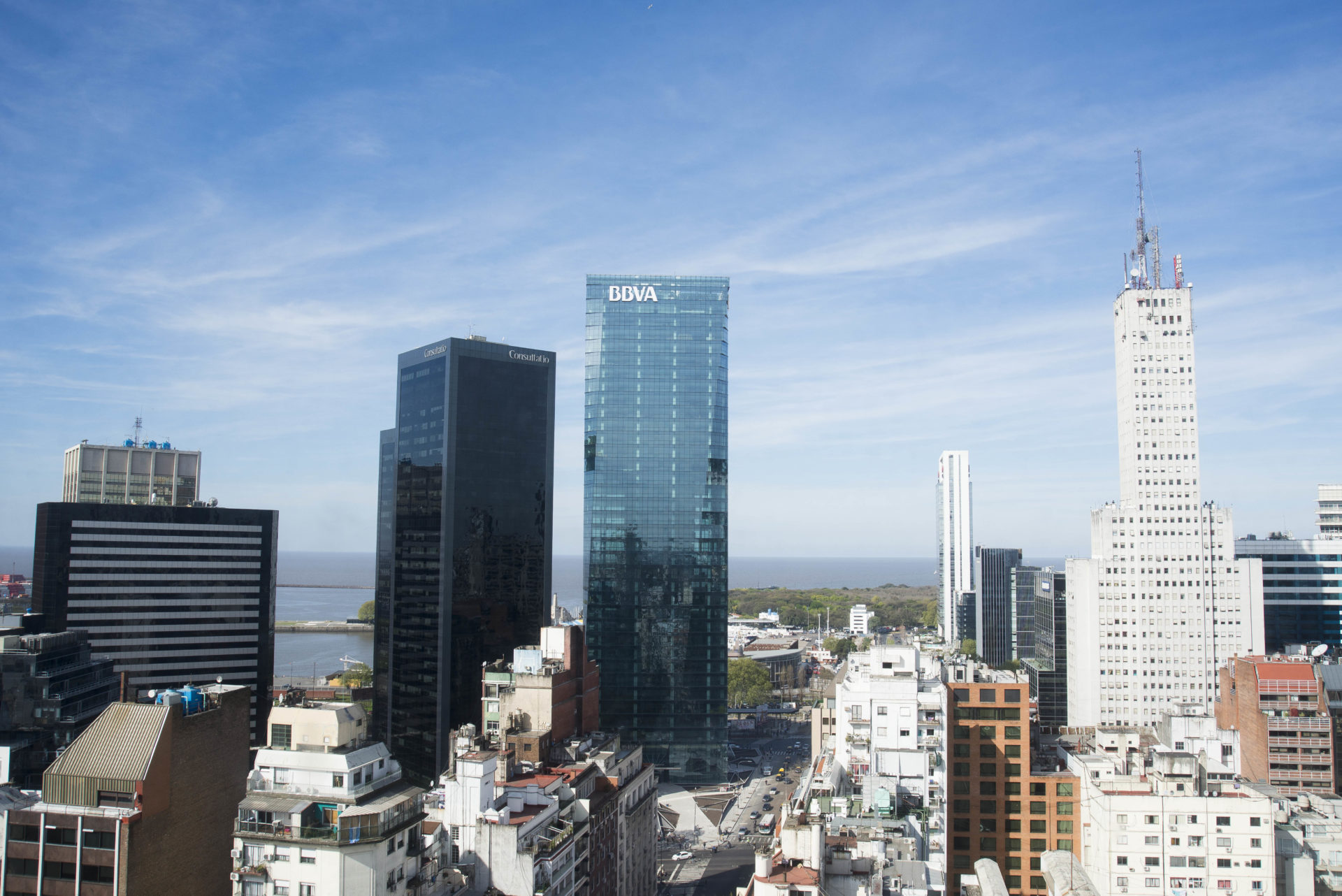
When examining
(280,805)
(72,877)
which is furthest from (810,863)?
(72,877)

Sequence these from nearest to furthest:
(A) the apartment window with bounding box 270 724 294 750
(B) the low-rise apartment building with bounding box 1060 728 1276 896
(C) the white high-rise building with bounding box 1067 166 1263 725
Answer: (A) the apartment window with bounding box 270 724 294 750 → (B) the low-rise apartment building with bounding box 1060 728 1276 896 → (C) the white high-rise building with bounding box 1067 166 1263 725

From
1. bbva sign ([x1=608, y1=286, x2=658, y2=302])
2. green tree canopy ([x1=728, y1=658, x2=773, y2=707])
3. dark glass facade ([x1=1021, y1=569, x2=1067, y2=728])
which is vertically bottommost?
green tree canopy ([x1=728, y1=658, x2=773, y2=707])

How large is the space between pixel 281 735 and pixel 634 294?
106m

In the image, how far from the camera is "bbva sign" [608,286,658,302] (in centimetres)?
14725

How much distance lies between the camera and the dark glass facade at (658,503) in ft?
461

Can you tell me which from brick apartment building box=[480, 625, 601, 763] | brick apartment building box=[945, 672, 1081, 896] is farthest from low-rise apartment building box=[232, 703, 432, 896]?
brick apartment building box=[945, 672, 1081, 896]

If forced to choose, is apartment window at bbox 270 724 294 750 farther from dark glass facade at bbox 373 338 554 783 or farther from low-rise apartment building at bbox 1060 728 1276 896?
dark glass facade at bbox 373 338 554 783

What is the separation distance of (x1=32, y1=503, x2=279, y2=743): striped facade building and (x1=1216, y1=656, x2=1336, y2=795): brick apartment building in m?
107

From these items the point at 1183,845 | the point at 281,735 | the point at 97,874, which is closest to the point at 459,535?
the point at 281,735

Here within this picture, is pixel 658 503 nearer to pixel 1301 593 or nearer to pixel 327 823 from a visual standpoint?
pixel 1301 593

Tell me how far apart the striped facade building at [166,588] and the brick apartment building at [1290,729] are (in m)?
107

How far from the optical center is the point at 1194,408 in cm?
13138

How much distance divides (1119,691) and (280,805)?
385 ft

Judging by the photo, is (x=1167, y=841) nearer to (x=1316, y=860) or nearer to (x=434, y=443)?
(x=1316, y=860)
